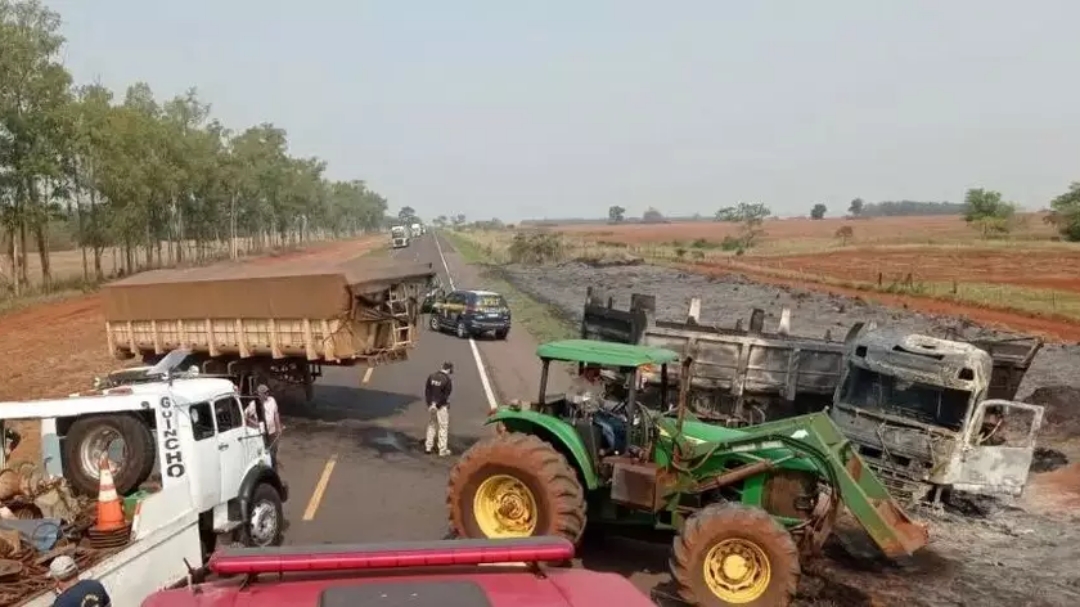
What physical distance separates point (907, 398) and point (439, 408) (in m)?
7.40

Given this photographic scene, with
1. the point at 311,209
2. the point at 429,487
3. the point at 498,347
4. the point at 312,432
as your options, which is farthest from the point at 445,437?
the point at 311,209

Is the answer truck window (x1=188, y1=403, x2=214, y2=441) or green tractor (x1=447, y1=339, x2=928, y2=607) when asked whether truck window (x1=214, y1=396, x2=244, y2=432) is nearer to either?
truck window (x1=188, y1=403, x2=214, y2=441)

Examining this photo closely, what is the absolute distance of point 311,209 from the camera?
112 metres

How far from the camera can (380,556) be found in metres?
3.47

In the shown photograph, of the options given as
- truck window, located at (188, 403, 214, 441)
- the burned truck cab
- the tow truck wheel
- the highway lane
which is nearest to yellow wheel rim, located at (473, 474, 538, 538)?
the highway lane

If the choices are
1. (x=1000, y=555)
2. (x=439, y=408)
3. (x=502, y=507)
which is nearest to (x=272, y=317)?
(x=439, y=408)

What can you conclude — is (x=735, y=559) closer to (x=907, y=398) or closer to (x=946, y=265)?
(x=907, y=398)

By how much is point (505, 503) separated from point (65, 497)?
14.5 ft

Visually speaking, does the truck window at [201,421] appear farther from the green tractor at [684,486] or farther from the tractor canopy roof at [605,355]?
the tractor canopy roof at [605,355]

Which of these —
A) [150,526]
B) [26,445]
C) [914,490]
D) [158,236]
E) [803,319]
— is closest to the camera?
[150,526]

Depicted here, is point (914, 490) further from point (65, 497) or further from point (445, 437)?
point (65, 497)

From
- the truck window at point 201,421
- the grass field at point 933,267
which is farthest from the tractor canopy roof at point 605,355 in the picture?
the grass field at point 933,267

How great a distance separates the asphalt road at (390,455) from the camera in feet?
37.1

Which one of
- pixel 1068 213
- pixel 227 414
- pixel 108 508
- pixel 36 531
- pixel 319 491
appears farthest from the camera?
pixel 1068 213
